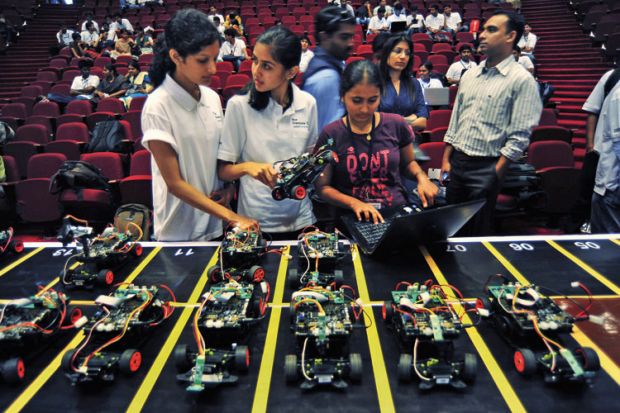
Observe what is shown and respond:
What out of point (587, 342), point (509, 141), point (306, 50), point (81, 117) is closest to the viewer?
point (587, 342)

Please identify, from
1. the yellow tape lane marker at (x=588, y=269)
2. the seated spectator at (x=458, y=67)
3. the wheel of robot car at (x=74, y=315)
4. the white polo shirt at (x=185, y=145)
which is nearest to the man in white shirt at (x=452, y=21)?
the seated spectator at (x=458, y=67)

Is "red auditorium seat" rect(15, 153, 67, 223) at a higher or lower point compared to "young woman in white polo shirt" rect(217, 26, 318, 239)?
lower

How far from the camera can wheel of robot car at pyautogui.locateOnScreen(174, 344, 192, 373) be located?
52.4 inches

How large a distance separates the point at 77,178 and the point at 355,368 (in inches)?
171

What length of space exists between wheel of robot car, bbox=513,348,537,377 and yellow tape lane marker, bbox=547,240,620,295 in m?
0.74

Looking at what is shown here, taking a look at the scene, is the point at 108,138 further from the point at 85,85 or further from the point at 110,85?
the point at 85,85

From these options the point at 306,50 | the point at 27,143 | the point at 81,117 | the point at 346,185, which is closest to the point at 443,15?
the point at 306,50

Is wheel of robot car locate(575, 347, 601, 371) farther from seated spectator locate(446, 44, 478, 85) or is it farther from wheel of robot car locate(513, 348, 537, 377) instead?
seated spectator locate(446, 44, 478, 85)

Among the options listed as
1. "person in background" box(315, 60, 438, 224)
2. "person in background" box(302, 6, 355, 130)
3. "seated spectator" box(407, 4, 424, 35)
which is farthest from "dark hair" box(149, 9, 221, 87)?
Answer: "seated spectator" box(407, 4, 424, 35)

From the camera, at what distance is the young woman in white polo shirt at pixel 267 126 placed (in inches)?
79.1

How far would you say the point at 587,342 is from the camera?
146 cm

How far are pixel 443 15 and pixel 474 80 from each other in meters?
10.3

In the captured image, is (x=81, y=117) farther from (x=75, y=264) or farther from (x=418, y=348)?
(x=418, y=348)

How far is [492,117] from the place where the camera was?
300 cm
